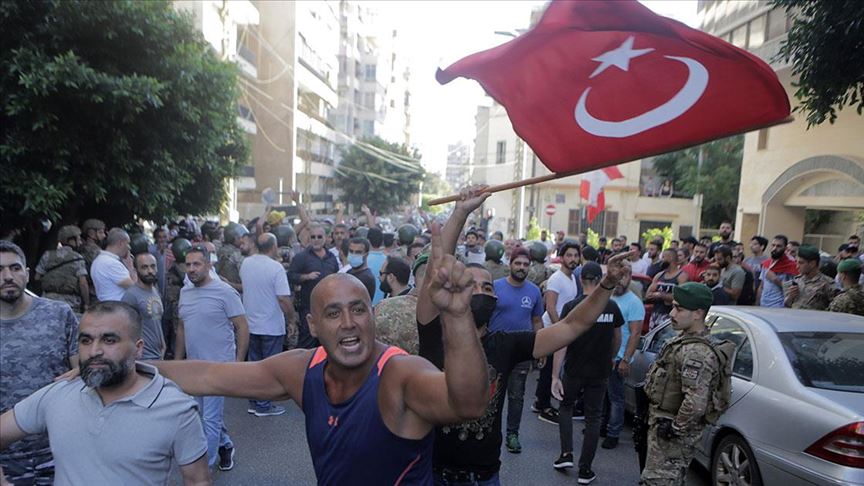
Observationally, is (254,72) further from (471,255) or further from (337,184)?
(471,255)

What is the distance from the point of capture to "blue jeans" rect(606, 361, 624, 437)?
6309 millimetres

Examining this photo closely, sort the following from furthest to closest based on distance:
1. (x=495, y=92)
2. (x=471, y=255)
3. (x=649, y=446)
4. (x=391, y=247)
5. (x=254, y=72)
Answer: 1. (x=254, y=72)
2. (x=471, y=255)
3. (x=391, y=247)
4. (x=649, y=446)
5. (x=495, y=92)

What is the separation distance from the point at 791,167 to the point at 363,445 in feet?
58.9

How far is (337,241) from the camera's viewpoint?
1040 cm

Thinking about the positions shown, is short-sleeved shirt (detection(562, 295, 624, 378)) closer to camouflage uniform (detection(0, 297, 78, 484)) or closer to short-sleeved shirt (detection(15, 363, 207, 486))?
short-sleeved shirt (detection(15, 363, 207, 486))

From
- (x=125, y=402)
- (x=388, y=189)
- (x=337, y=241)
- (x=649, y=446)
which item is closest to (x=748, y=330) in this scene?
(x=649, y=446)

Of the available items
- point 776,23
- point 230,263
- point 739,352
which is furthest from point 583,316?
point 776,23

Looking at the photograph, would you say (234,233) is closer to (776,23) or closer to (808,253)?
(808,253)

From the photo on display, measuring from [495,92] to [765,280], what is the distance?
23.1 feet

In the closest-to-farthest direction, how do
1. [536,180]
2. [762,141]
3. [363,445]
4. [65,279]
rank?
[363,445] → [536,180] → [65,279] → [762,141]

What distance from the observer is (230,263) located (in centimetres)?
822

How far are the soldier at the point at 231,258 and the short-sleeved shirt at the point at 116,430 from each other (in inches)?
219

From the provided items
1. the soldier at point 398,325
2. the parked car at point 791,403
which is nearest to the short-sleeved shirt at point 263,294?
the soldier at point 398,325

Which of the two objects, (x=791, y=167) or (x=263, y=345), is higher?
(x=791, y=167)
